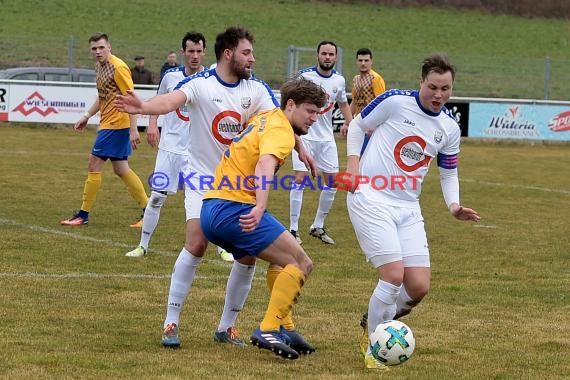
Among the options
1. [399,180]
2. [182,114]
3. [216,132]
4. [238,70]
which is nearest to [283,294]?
[399,180]

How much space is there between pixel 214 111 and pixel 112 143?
5078 mm

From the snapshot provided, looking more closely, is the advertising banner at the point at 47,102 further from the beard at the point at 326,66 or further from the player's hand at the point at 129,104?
the player's hand at the point at 129,104

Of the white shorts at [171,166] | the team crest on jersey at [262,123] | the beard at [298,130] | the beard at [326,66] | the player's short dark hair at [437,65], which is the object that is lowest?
the white shorts at [171,166]

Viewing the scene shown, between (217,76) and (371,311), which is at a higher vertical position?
(217,76)

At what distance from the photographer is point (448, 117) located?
6.95 metres

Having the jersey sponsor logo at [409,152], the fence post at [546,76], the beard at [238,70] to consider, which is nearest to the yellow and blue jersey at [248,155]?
the beard at [238,70]

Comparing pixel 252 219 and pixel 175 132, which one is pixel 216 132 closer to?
pixel 252 219

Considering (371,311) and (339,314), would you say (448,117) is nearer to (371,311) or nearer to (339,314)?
(371,311)

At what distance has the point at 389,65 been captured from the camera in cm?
3303

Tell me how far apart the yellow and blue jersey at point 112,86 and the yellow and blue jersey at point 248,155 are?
5.31 metres

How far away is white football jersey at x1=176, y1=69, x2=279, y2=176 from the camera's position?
7148mm

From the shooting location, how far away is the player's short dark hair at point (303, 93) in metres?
6.39

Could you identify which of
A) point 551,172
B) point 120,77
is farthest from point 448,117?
point 551,172

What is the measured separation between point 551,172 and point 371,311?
14951 millimetres
